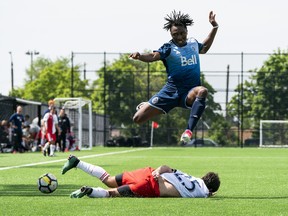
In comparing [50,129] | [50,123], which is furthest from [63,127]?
[50,129]

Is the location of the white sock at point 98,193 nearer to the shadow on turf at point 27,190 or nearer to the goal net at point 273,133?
the shadow on turf at point 27,190

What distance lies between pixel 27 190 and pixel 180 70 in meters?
3.13

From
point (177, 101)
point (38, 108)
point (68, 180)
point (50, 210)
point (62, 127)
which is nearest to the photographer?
point (50, 210)

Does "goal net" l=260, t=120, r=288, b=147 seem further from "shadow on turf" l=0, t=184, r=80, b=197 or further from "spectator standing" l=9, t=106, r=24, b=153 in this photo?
"shadow on turf" l=0, t=184, r=80, b=197

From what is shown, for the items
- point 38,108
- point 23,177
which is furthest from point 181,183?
point 38,108

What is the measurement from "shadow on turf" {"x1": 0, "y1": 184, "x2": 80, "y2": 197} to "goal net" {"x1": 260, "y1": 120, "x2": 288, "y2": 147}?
135ft

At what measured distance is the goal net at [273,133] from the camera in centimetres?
5378

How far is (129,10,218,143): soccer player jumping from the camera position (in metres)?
13.0

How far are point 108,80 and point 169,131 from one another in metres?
6.52

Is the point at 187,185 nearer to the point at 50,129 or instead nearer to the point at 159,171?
the point at 159,171

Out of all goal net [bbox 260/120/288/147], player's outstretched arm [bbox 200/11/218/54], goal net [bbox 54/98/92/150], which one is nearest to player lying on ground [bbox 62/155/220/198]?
player's outstretched arm [bbox 200/11/218/54]

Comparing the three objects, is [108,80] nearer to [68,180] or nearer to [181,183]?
[68,180]

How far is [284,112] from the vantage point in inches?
2226

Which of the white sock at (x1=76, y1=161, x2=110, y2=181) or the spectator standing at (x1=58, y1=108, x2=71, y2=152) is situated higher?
the white sock at (x1=76, y1=161, x2=110, y2=181)
